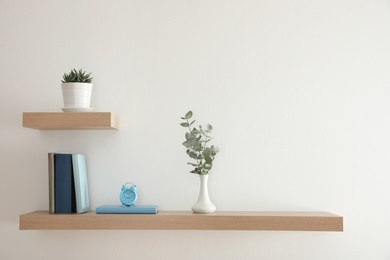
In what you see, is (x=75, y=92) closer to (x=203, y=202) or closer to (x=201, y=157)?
(x=201, y=157)

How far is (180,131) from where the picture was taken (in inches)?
85.7

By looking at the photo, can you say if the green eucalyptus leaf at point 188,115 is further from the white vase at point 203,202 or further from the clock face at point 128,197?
the clock face at point 128,197

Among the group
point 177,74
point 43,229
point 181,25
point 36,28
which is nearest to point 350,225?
point 177,74

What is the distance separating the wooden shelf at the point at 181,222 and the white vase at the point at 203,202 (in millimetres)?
57

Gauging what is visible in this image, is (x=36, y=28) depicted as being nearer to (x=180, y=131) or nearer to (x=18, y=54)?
(x=18, y=54)

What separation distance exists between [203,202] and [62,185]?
23.8 inches

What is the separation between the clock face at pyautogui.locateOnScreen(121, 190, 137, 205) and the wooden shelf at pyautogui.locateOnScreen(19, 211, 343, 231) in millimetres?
80

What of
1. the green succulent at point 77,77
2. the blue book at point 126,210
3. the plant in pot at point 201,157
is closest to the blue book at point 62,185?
the blue book at point 126,210

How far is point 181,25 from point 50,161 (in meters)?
0.85

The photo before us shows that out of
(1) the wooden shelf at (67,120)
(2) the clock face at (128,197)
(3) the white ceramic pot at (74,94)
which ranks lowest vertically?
(2) the clock face at (128,197)

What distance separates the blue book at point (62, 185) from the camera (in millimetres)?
2018

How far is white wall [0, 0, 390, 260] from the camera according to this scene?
214 cm

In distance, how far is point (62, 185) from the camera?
6.62ft

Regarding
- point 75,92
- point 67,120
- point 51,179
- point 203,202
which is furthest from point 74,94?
point 203,202
